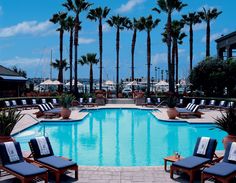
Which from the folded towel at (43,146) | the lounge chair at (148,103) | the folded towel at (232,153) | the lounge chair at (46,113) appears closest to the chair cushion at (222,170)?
the folded towel at (232,153)

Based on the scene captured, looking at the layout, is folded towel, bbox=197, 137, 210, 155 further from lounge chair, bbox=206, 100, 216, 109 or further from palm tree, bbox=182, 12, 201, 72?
palm tree, bbox=182, 12, 201, 72

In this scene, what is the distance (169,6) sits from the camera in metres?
33.9

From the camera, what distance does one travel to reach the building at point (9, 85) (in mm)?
30891

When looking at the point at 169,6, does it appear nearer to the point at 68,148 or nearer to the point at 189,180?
the point at 68,148

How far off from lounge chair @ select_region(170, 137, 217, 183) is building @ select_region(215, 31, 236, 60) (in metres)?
29.9

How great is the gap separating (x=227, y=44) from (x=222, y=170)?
33.6 m

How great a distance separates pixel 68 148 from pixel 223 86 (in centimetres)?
2108

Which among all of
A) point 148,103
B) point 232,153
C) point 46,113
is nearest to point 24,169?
point 232,153

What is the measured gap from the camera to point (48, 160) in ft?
26.8

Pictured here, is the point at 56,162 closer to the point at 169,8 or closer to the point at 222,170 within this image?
the point at 222,170

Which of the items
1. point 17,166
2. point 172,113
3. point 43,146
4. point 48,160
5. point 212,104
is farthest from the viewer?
point 212,104

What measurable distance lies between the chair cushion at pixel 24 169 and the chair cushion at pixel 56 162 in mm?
520

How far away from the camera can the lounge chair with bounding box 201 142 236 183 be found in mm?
6988

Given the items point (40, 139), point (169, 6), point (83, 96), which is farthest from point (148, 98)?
point (40, 139)
